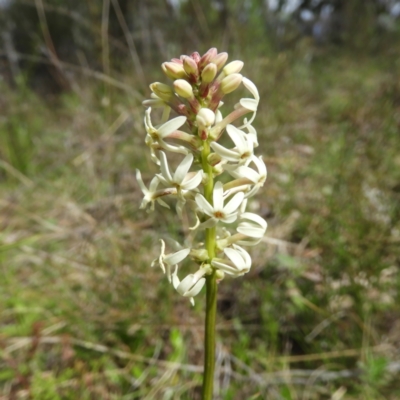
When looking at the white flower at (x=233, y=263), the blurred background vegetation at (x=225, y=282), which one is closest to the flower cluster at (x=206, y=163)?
the white flower at (x=233, y=263)

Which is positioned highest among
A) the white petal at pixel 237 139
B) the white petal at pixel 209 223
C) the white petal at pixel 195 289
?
the white petal at pixel 237 139

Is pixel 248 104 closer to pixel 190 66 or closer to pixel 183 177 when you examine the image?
pixel 190 66

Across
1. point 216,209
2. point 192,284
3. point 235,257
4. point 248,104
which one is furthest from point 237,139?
point 192,284

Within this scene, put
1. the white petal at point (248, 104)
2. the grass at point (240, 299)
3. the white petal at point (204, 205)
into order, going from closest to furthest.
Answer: the white petal at point (204, 205)
the white petal at point (248, 104)
the grass at point (240, 299)

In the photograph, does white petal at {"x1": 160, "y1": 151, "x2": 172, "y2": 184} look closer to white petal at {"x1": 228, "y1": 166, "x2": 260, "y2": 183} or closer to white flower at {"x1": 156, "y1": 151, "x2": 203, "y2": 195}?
white flower at {"x1": 156, "y1": 151, "x2": 203, "y2": 195}

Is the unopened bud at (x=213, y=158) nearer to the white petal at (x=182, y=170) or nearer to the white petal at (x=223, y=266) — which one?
the white petal at (x=182, y=170)

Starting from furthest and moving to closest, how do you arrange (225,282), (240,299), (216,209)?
1. (225,282)
2. (240,299)
3. (216,209)

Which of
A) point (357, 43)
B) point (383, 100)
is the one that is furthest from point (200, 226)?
point (357, 43)

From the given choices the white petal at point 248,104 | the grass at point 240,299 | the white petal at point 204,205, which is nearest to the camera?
the white petal at point 204,205
